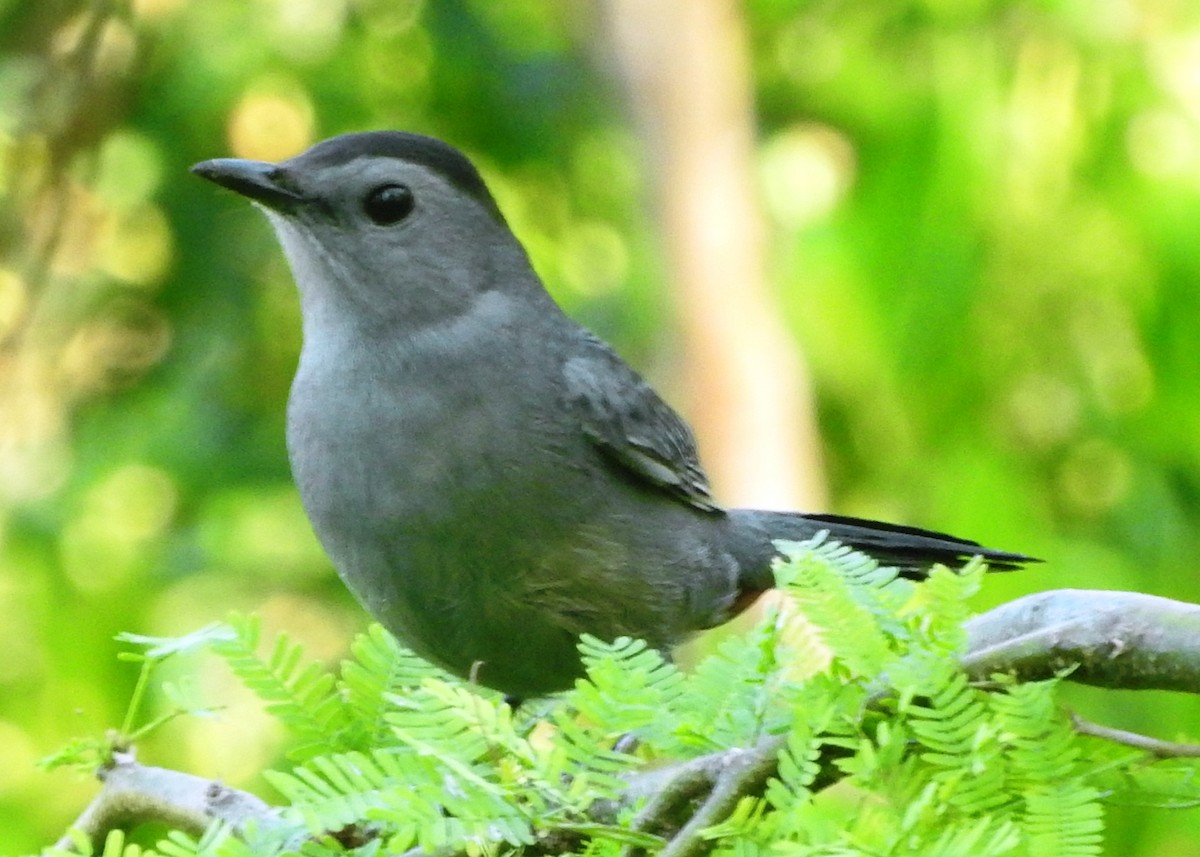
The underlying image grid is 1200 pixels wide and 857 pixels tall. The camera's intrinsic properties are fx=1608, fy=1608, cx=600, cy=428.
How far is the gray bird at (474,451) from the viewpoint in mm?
3230

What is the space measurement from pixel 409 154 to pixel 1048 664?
7.68ft

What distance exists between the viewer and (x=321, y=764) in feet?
5.98

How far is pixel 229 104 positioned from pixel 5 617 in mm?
2430

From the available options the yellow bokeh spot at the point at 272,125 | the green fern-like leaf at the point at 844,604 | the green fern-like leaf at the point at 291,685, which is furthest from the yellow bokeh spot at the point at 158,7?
the green fern-like leaf at the point at 844,604

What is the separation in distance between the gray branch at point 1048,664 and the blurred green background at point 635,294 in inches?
169

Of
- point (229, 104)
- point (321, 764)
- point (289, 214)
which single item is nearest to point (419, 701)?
point (321, 764)

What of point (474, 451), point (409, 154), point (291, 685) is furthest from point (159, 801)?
point (409, 154)

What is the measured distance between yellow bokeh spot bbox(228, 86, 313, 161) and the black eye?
393 centimetres

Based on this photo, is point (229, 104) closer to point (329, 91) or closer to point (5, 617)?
point (329, 91)

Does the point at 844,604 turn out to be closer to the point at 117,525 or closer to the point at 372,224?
the point at 372,224

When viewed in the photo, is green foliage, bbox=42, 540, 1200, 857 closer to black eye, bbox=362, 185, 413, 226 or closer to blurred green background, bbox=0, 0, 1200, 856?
black eye, bbox=362, 185, 413, 226

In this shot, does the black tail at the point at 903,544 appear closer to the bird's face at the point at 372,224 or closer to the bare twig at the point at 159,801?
the bird's face at the point at 372,224

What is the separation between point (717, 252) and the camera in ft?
22.8

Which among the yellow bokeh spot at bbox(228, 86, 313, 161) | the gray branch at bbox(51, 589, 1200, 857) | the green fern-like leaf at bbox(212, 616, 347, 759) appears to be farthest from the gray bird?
the yellow bokeh spot at bbox(228, 86, 313, 161)
